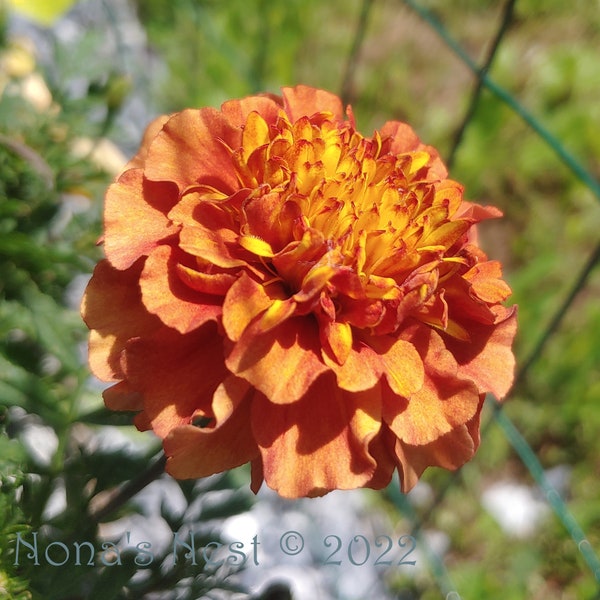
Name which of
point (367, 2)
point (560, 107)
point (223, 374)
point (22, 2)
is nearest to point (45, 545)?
point (223, 374)

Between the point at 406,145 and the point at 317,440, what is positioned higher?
the point at 406,145

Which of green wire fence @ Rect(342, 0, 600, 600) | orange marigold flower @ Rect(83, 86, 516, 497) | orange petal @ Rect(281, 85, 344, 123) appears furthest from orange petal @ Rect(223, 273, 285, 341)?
green wire fence @ Rect(342, 0, 600, 600)

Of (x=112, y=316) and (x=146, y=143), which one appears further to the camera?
(x=146, y=143)

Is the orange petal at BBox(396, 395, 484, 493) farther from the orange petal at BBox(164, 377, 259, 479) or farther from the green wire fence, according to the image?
the green wire fence

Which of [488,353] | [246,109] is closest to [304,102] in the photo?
[246,109]

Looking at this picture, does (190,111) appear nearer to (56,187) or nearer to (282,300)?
(282,300)

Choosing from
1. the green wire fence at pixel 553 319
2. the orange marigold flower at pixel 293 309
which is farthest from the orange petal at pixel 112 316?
the green wire fence at pixel 553 319

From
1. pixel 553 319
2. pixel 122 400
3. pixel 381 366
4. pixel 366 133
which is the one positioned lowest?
pixel 366 133

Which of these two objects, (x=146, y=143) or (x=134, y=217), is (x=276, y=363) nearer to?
(x=134, y=217)
